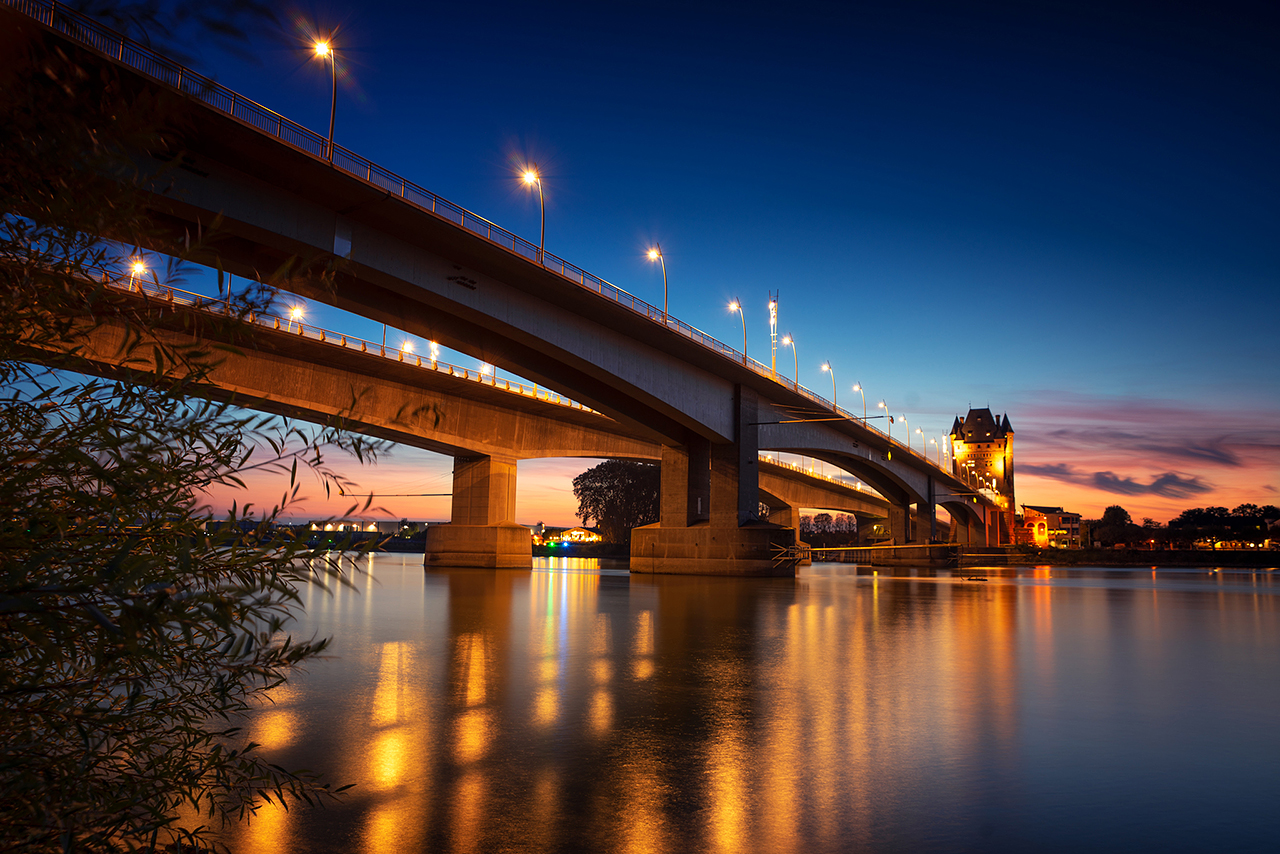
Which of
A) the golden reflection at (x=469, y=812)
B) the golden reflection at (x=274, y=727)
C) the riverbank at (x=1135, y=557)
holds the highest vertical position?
the golden reflection at (x=469, y=812)

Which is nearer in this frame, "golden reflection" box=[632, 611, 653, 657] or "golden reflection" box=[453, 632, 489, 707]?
"golden reflection" box=[453, 632, 489, 707]

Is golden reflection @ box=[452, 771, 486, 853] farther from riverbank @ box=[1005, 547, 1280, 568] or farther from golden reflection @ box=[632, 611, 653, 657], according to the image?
riverbank @ box=[1005, 547, 1280, 568]

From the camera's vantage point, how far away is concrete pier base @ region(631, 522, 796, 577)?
46.2m

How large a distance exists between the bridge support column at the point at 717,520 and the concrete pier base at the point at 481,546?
291 inches

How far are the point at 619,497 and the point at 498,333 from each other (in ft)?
265

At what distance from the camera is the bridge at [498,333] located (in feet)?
68.5

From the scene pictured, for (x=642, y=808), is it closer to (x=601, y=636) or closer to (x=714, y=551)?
(x=601, y=636)

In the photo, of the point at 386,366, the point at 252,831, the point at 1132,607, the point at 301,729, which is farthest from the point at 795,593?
the point at 252,831

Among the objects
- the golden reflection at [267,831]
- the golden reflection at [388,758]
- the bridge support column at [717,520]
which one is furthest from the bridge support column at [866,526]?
the golden reflection at [267,831]

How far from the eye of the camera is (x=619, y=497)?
112938mm

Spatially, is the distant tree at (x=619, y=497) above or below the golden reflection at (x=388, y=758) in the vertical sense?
above

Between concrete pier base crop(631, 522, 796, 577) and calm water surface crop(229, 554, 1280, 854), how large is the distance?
30279 mm

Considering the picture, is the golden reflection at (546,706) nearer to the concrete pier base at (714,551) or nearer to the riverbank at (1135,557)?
the concrete pier base at (714,551)

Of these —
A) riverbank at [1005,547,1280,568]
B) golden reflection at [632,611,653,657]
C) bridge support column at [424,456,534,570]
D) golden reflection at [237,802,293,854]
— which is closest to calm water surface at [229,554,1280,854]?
golden reflection at [237,802,293,854]
